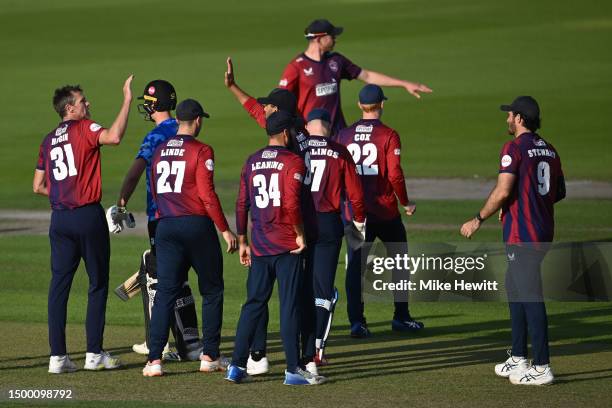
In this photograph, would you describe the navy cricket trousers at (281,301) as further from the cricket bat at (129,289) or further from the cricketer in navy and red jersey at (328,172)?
the cricket bat at (129,289)

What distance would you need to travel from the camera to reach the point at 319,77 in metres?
15.0

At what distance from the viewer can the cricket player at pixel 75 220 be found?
436 inches

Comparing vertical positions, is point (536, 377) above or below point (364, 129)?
below

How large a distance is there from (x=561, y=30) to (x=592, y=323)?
38840 millimetres

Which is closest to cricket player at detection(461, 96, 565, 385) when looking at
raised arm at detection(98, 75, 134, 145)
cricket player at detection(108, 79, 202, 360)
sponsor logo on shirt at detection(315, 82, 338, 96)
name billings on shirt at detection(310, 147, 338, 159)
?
name billings on shirt at detection(310, 147, 338, 159)

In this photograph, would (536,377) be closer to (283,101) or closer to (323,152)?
(323,152)

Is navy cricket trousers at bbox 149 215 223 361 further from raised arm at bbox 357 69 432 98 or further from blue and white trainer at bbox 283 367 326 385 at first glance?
raised arm at bbox 357 69 432 98

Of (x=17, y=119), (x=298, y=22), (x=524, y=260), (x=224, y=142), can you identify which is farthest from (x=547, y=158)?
(x=298, y=22)

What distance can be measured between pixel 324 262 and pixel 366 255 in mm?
2160

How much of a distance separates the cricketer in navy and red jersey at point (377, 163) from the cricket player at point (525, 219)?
233cm

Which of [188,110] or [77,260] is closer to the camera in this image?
[188,110]

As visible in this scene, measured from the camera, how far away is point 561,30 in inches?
2004

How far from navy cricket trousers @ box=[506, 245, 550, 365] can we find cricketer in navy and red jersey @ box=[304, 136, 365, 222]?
161 cm

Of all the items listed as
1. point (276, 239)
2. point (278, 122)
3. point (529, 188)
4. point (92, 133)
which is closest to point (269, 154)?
point (278, 122)
